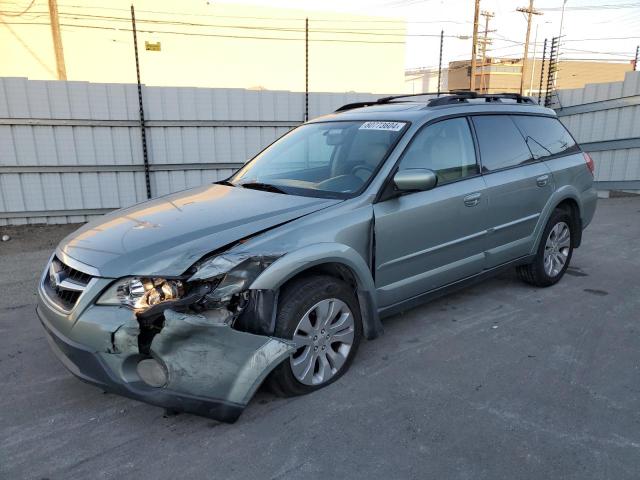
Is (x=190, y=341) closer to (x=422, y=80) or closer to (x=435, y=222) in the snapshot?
(x=435, y=222)

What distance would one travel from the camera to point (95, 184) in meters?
8.04

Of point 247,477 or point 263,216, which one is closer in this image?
point 247,477

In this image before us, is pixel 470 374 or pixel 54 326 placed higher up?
pixel 54 326

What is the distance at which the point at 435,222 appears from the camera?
3.54 meters

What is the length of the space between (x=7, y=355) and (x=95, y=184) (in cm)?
500

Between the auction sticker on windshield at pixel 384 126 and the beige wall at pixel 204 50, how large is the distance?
825 inches

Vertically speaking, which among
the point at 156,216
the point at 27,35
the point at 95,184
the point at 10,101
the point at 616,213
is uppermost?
the point at 27,35

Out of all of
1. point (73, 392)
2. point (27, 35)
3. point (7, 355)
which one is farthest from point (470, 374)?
point (27, 35)

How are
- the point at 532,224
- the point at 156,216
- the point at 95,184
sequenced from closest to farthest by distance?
the point at 156,216, the point at 532,224, the point at 95,184

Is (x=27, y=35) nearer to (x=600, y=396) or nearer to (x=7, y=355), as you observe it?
(x=7, y=355)

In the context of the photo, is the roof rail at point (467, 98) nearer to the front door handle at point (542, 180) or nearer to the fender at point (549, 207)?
the front door handle at point (542, 180)

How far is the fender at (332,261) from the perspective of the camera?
2641 mm

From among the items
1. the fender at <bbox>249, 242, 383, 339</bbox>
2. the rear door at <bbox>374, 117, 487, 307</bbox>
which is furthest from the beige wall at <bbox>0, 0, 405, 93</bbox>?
Result: the fender at <bbox>249, 242, 383, 339</bbox>

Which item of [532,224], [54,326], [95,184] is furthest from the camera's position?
[95,184]
